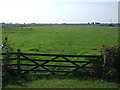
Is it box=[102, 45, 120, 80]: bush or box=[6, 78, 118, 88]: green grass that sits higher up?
box=[102, 45, 120, 80]: bush

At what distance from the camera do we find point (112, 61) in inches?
392

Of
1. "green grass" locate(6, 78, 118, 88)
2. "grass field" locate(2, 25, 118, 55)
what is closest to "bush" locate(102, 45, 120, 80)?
"green grass" locate(6, 78, 118, 88)

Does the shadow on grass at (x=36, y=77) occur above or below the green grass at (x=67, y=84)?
above

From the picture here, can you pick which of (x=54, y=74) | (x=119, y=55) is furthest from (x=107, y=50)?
(x=54, y=74)

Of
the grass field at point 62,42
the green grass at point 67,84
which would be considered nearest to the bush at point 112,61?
the green grass at point 67,84

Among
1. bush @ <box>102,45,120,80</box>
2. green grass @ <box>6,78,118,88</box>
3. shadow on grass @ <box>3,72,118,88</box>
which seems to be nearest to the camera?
green grass @ <box>6,78,118,88</box>

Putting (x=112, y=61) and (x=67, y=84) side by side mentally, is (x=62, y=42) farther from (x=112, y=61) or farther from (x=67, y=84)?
(x=67, y=84)

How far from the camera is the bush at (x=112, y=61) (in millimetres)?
9867

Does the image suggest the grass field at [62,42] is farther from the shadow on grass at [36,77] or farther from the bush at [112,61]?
the bush at [112,61]

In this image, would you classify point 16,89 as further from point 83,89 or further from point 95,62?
point 95,62

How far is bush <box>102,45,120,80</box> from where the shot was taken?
9.87 meters

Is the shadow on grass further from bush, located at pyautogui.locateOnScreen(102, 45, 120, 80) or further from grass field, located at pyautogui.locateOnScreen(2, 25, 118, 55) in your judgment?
grass field, located at pyautogui.locateOnScreen(2, 25, 118, 55)

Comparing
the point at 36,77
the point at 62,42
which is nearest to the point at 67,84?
the point at 36,77

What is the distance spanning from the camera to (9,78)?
976cm
